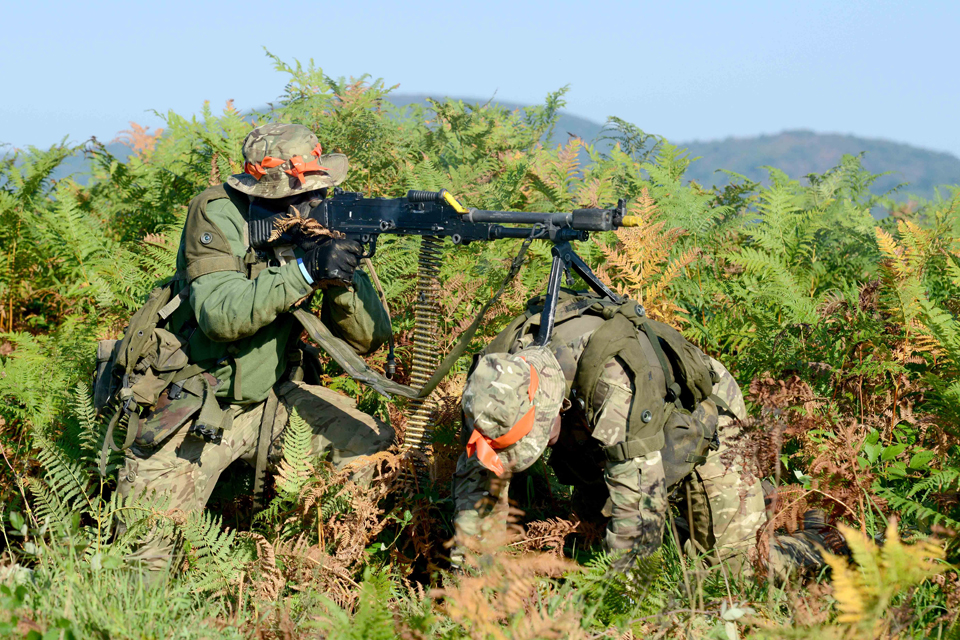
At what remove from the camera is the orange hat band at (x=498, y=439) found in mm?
3324

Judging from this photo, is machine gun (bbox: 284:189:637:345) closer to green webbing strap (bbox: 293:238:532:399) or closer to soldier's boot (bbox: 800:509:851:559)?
green webbing strap (bbox: 293:238:532:399)

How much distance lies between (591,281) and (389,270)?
233 centimetres

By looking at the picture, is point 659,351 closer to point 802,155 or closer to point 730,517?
point 730,517

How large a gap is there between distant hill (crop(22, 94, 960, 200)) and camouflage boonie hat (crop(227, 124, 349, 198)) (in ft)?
116

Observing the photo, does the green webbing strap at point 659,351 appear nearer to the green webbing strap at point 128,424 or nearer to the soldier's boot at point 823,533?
the soldier's boot at point 823,533

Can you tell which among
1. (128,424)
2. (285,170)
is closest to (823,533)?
(285,170)

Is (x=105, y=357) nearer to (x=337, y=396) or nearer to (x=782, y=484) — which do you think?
(x=337, y=396)

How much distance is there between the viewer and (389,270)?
606 centimetres

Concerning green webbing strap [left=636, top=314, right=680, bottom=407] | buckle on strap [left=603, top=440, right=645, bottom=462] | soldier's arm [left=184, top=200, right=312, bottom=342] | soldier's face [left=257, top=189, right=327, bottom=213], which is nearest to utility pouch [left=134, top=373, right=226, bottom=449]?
soldier's arm [left=184, top=200, right=312, bottom=342]

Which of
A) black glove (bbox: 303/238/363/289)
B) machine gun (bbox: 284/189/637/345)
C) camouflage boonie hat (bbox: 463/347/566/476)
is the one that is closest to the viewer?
camouflage boonie hat (bbox: 463/347/566/476)

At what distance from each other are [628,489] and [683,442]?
1.29ft

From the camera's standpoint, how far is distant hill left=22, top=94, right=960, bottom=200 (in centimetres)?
4325

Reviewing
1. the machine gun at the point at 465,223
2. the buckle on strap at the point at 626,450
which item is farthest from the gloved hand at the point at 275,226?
the buckle on strap at the point at 626,450

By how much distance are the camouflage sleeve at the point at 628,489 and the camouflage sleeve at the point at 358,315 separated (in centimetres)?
182
